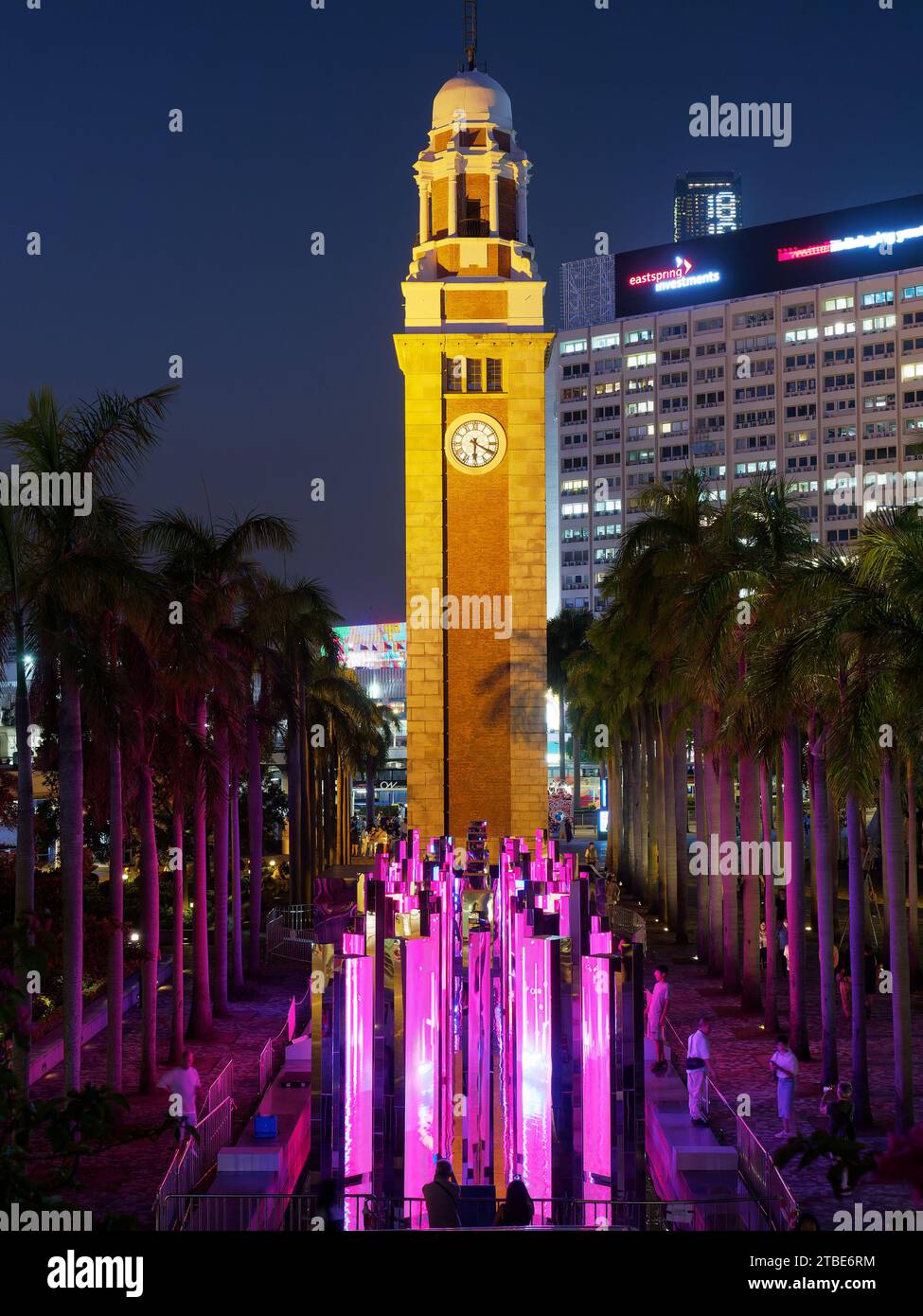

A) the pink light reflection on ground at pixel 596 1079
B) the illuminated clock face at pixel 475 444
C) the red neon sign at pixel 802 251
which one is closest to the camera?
the pink light reflection on ground at pixel 596 1079

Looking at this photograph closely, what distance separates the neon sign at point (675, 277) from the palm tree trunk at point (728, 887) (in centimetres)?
8759

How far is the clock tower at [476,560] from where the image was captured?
38.2 metres

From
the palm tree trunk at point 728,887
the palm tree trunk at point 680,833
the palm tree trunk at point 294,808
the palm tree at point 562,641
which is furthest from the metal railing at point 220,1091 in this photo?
the palm tree at point 562,641

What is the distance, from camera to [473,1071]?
50.9 feet

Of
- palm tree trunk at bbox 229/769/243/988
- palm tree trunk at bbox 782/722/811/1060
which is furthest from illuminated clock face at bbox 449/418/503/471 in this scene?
palm tree trunk at bbox 782/722/811/1060

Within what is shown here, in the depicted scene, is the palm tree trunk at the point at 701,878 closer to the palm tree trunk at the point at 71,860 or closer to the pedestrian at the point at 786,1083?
the pedestrian at the point at 786,1083

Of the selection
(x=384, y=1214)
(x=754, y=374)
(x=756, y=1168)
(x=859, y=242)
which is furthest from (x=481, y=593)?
(x=754, y=374)

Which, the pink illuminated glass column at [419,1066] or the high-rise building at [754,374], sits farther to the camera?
the high-rise building at [754,374]

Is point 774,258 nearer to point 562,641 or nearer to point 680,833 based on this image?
point 562,641

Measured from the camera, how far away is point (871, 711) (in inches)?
637

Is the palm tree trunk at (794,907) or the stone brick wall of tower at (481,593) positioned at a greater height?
the stone brick wall of tower at (481,593)

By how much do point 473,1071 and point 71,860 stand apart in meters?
5.57

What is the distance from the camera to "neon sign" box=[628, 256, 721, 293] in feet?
357

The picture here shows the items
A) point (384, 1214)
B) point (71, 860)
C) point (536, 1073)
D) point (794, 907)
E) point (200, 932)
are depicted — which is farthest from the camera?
point (200, 932)
